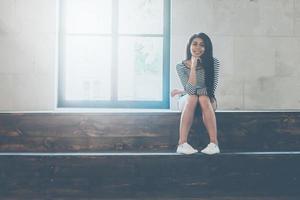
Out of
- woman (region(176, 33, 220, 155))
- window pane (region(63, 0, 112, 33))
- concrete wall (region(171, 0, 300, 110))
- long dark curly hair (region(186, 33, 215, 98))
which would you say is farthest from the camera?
window pane (region(63, 0, 112, 33))

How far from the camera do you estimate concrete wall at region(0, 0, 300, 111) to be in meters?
4.54

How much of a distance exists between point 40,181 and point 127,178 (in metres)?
0.81

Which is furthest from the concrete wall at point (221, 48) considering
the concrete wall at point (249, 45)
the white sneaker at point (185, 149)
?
the white sneaker at point (185, 149)

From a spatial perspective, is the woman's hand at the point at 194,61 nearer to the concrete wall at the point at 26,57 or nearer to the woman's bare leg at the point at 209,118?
the woman's bare leg at the point at 209,118

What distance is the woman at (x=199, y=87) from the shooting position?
3.44 meters

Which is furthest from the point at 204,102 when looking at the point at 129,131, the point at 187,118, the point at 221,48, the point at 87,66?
the point at 87,66

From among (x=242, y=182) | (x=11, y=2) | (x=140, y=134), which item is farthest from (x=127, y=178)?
(x=11, y=2)

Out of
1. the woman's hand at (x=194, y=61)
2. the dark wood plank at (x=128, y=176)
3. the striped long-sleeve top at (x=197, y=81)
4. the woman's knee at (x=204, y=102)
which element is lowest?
the dark wood plank at (x=128, y=176)

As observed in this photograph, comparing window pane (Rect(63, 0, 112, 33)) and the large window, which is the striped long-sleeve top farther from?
window pane (Rect(63, 0, 112, 33))

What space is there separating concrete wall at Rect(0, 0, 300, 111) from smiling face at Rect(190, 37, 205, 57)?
97 centimetres

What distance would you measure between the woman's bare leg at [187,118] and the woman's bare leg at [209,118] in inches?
3.5

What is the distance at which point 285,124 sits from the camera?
150 inches

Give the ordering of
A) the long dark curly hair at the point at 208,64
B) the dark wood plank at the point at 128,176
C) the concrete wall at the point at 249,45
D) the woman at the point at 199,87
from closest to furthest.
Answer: the dark wood plank at the point at 128,176, the woman at the point at 199,87, the long dark curly hair at the point at 208,64, the concrete wall at the point at 249,45

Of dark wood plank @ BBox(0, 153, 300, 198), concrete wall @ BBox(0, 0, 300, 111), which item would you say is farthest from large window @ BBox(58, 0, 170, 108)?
dark wood plank @ BBox(0, 153, 300, 198)
